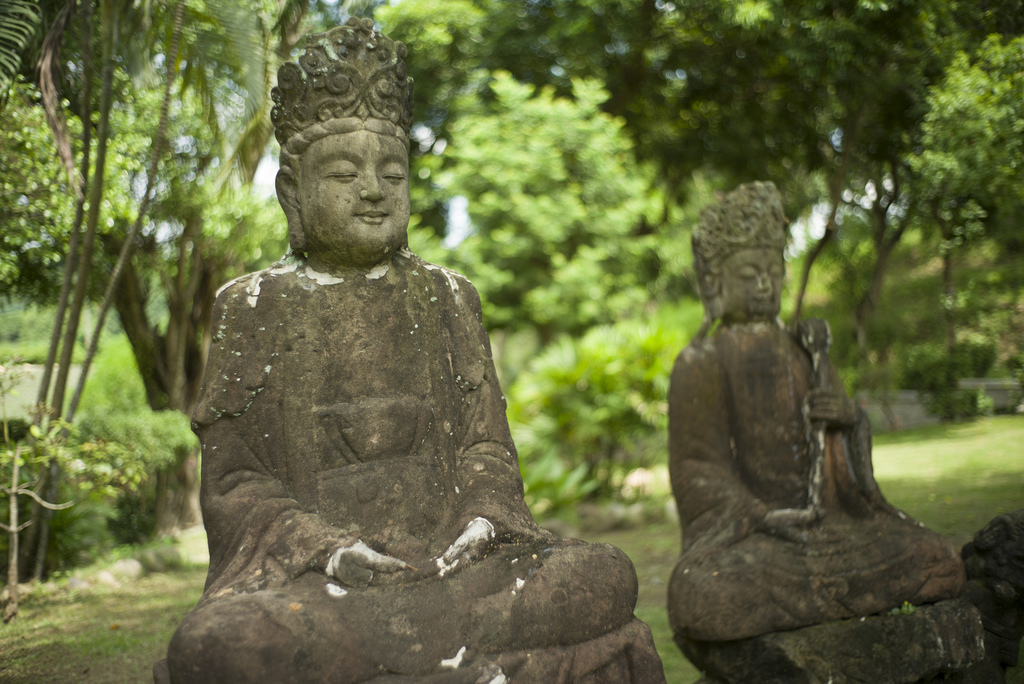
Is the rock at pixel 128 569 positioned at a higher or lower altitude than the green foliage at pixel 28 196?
lower

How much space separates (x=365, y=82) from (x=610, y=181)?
1090cm

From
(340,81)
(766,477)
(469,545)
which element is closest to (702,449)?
(766,477)

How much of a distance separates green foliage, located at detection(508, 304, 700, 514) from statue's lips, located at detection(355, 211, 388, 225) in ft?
22.9

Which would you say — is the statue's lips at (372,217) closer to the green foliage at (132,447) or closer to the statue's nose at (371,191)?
the statue's nose at (371,191)

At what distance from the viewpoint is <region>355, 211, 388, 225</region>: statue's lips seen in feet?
10.7

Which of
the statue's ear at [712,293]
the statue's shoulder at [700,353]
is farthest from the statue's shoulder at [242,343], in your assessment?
the statue's ear at [712,293]

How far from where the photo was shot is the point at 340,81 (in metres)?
3.22

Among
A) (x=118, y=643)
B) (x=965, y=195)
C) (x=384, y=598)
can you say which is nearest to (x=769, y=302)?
(x=384, y=598)

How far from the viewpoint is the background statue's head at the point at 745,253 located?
4.66 meters

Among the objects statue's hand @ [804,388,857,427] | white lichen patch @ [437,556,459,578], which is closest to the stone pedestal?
statue's hand @ [804,388,857,427]

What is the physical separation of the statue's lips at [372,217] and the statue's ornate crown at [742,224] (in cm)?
232

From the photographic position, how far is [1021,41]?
5.22 meters

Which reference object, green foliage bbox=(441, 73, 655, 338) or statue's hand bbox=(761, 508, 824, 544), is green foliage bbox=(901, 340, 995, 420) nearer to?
green foliage bbox=(441, 73, 655, 338)

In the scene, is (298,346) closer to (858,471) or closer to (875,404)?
(858,471)
